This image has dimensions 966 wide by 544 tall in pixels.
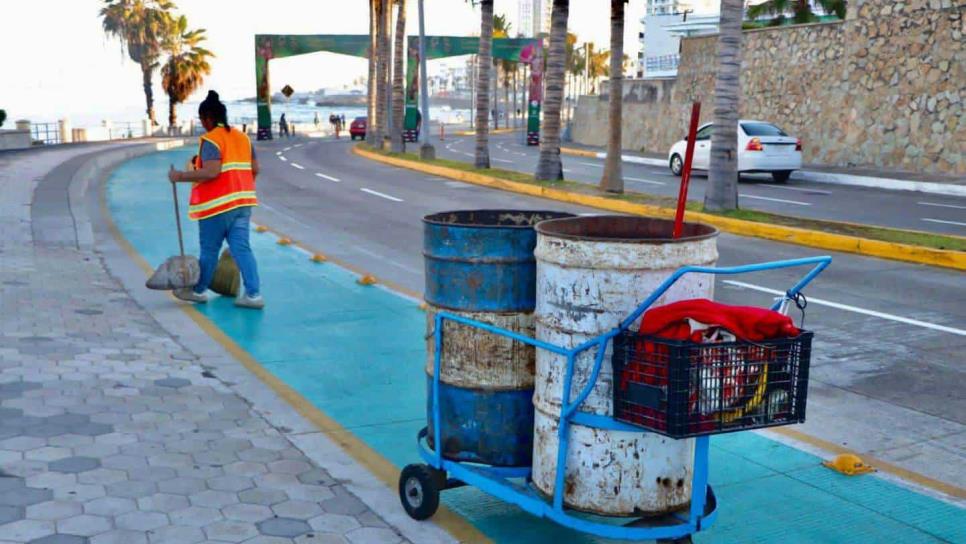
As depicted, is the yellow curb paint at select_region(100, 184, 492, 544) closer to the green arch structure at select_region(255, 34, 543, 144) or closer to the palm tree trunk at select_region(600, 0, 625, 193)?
the palm tree trunk at select_region(600, 0, 625, 193)

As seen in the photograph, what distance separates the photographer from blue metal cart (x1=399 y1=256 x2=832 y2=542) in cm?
373

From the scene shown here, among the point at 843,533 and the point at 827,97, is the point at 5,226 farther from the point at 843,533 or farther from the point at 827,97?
the point at 827,97

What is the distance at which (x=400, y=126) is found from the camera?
121ft

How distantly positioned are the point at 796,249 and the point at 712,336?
35.8 feet

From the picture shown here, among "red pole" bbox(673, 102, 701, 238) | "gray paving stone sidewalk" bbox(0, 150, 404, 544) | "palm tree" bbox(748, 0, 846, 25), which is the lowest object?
"gray paving stone sidewalk" bbox(0, 150, 404, 544)

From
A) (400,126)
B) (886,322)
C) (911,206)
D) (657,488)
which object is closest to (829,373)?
(886,322)

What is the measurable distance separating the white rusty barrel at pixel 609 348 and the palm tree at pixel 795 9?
38.7 metres

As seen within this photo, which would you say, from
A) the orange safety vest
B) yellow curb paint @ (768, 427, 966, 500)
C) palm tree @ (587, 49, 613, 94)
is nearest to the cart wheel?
yellow curb paint @ (768, 427, 966, 500)

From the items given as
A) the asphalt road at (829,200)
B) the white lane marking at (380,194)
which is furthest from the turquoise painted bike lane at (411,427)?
the asphalt road at (829,200)

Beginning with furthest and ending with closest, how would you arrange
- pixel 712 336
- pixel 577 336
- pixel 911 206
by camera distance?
pixel 911 206 < pixel 577 336 < pixel 712 336

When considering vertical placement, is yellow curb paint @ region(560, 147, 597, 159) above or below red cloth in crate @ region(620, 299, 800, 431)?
below

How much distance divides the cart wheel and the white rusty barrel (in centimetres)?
60

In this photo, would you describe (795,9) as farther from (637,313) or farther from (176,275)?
(637,313)

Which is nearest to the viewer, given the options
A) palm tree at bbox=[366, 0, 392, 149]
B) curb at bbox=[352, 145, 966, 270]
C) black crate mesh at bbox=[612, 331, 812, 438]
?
black crate mesh at bbox=[612, 331, 812, 438]
